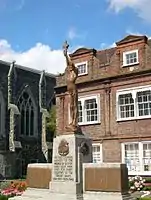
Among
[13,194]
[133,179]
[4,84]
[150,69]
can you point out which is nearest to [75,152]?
[13,194]

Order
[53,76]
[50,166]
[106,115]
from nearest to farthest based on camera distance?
[50,166] → [106,115] → [53,76]

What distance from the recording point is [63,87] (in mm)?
29312

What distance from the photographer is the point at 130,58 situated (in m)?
26.3

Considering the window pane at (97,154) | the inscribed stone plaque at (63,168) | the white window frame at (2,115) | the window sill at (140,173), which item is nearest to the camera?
the inscribed stone plaque at (63,168)

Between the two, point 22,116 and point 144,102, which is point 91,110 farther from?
point 22,116

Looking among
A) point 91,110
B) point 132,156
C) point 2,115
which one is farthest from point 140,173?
point 2,115

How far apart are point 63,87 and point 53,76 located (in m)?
19.7

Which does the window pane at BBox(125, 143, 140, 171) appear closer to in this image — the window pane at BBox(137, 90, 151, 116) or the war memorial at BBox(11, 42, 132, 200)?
the window pane at BBox(137, 90, 151, 116)

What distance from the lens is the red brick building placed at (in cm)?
2450

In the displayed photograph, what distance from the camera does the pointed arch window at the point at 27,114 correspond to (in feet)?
141

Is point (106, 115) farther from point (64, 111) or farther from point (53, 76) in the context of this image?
point (53, 76)

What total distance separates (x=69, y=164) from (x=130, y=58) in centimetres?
1374

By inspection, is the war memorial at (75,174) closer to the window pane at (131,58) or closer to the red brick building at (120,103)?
the red brick building at (120,103)

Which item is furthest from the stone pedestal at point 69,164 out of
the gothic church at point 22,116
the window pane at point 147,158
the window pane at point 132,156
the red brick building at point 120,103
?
the gothic church at point 22,116
